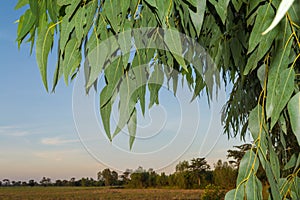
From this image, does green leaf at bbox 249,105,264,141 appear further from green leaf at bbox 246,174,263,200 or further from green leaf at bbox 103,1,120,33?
green leaf at bbox 103,1,120,33

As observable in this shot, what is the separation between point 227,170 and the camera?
5.12 metres

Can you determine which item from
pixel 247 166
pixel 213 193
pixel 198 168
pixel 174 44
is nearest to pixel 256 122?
pixel 247 166

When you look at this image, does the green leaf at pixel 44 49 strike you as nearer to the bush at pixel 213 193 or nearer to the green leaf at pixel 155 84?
the green leaf at pixel 155 84

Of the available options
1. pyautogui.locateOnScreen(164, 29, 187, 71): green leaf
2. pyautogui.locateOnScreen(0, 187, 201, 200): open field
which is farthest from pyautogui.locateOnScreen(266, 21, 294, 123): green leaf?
pyautogui.locateOnScreen(0, 187, 201, 200): open field

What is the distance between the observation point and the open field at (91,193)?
22.7 ft

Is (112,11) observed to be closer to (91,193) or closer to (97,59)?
(97,59)

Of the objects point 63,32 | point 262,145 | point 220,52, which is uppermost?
point 220,52

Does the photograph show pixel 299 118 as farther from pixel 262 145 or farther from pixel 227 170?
pixel 227 170

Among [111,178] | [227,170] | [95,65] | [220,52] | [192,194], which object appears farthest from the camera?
[192,194]

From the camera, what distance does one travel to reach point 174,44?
396 millimetres

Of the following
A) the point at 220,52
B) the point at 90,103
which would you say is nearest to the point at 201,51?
the point at 220,52

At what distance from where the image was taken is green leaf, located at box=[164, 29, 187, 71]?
39cm

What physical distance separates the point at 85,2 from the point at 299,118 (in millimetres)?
244

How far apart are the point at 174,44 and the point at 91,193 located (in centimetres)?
764
